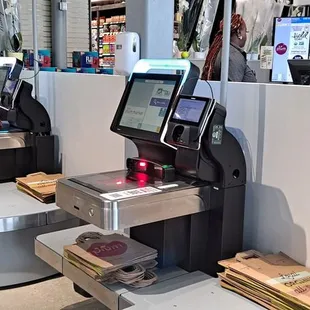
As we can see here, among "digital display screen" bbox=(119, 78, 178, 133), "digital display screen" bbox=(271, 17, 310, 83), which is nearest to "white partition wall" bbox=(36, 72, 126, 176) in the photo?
"digital display screen" bbox=(119, 78, 178, 133)

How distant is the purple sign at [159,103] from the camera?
6.77 feet

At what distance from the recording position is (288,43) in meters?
4.71

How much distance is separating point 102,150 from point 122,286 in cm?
127

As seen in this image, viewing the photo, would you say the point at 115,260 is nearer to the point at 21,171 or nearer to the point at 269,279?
the point at 269,279

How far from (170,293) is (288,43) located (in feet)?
11.2

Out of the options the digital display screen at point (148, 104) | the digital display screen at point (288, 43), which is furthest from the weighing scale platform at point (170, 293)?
the digital display screen at point (288, 43)

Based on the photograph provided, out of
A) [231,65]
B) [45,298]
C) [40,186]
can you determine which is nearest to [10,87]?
[40,186]

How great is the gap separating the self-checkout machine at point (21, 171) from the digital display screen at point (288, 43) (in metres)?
2.26

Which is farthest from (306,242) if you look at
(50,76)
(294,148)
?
(50,76)

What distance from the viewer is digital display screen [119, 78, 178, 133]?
207 cm

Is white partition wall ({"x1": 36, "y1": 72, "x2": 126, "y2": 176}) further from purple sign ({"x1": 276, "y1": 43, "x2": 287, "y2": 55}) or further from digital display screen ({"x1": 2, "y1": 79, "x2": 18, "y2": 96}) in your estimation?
purple sign ({"x1": 276, "y1": 43, "x2": 287, "y2": 55})

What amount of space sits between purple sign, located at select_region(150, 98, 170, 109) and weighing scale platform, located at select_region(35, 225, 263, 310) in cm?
68

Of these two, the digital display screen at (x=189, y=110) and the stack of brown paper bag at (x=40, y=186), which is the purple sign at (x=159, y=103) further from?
the stack of brown paper bag at (x=40, y=186)

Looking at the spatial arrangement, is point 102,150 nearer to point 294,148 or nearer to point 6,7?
point 294,148
